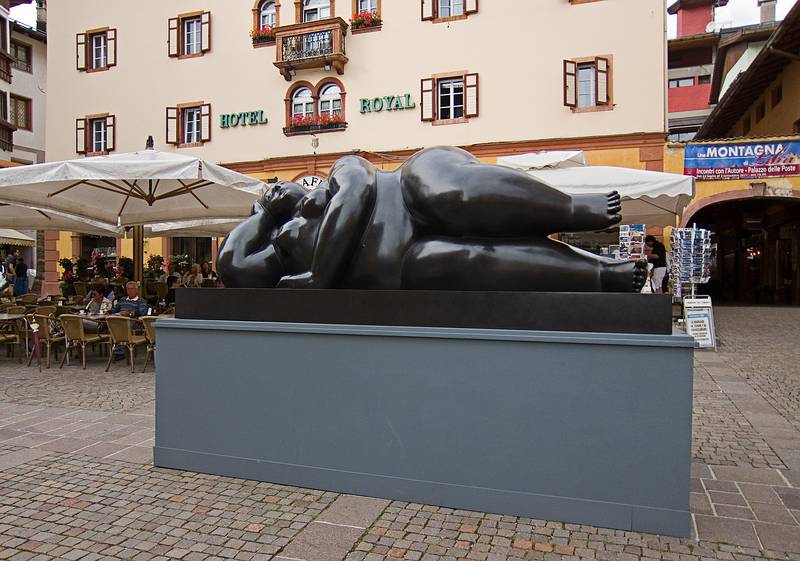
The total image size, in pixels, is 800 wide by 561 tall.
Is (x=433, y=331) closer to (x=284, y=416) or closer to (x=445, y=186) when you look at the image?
(x=445, y=186)

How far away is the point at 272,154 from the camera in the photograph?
A: 67.2ft

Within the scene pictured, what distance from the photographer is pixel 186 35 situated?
21.7m

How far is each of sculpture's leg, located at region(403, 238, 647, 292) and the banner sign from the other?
1547cm

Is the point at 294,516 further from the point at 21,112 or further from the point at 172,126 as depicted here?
the point at 21,112

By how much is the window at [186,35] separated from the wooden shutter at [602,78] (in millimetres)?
13030

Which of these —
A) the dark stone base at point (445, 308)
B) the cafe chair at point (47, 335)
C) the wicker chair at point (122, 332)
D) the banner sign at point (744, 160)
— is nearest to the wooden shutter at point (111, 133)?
the cafe chair at point (47, 335)

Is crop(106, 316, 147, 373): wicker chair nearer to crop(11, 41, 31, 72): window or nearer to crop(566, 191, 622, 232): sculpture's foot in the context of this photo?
crop(566, 191, 622, 232): sculpture's foot

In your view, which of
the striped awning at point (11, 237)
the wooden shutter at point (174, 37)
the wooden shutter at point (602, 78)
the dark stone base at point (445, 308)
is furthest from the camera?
the wooden shutter at point (174, 37)

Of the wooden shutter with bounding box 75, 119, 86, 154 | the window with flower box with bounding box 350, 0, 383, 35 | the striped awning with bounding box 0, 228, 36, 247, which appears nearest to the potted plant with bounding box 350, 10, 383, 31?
the window with flower box with bounding box 350, 0, 383, 35

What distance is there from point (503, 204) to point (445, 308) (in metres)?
0.57

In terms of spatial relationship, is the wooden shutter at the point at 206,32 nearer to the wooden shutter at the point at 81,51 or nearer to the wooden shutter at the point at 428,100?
the wooden shutter at the point at 81,51

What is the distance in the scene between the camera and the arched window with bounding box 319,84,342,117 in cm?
2002

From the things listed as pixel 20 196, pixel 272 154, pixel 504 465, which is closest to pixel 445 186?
pixel 504 465

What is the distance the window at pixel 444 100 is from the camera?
18.6m
